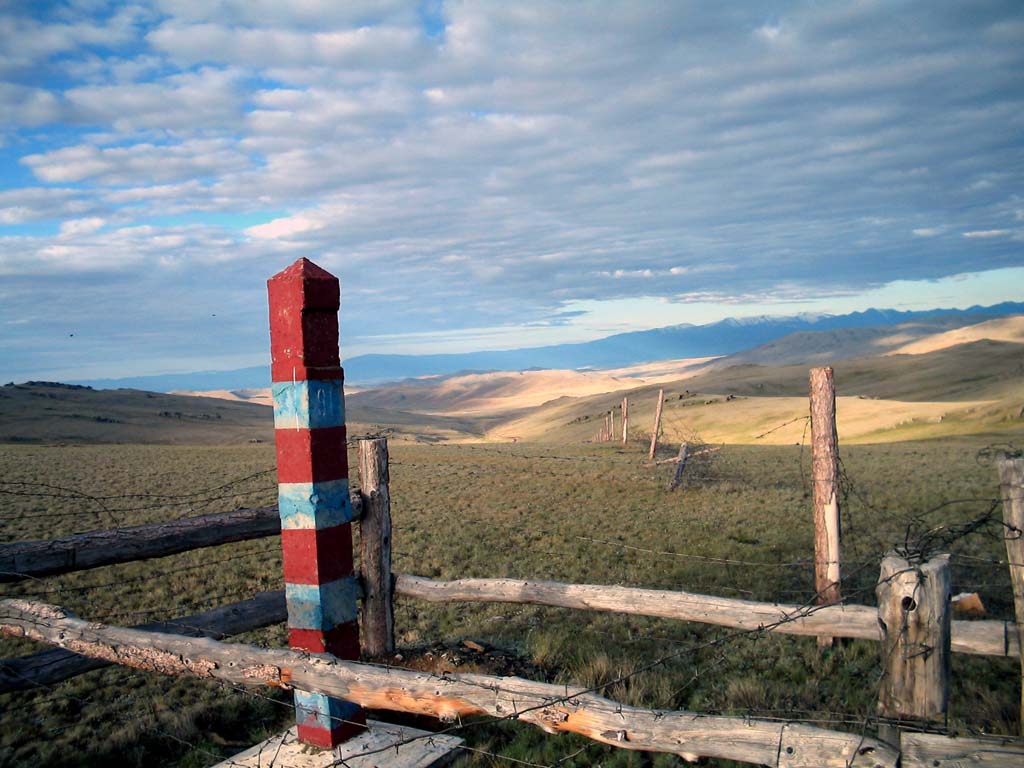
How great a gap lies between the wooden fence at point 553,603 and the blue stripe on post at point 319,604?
3.8 inches

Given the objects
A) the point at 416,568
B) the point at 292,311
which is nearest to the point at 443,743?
the point at 292,311

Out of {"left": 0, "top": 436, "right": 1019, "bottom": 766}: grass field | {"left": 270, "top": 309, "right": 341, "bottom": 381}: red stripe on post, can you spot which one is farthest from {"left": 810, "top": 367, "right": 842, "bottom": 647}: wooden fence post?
{"left": 270, "top": 309, "right": 341, "bottom": 381}: red stripe on post

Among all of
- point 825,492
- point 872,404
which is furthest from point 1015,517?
point 872,404

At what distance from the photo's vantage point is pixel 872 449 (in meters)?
26.5

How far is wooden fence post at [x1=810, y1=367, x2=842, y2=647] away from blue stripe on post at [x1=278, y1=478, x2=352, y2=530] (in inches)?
178

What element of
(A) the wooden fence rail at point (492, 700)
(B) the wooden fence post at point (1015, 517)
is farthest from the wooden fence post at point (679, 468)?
(A) the wooden fence rail at point (492, 700)

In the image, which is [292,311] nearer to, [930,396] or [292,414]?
[292,414]

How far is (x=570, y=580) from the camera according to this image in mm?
9055

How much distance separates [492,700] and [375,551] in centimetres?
243

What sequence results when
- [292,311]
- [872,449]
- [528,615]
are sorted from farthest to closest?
[872,449] < [528,615] < [292,311]

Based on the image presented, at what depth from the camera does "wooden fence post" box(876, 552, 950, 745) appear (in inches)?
101

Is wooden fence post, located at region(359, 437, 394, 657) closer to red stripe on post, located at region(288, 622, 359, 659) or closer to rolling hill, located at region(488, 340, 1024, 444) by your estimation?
red stripe on post, located at region(288, 622, 359, 659)

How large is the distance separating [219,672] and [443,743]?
155cm

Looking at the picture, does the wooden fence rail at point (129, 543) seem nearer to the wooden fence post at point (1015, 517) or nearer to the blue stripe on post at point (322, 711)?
the blue stripe on post at point (322, 711)
